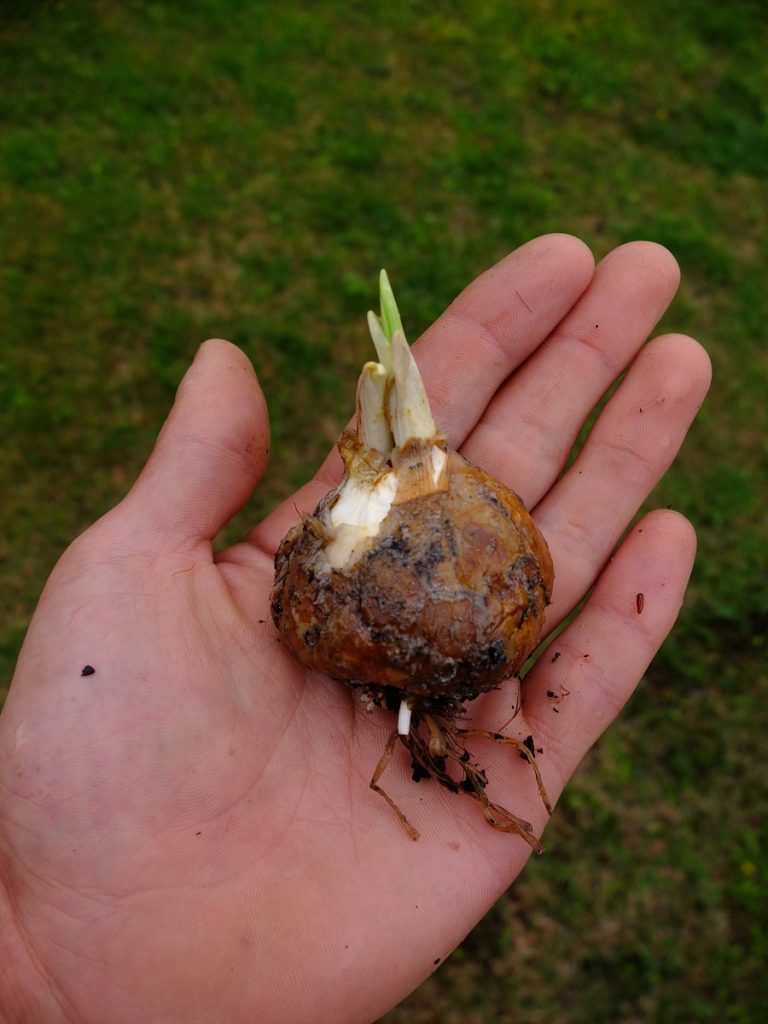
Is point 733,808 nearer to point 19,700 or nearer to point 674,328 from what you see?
point 674,328

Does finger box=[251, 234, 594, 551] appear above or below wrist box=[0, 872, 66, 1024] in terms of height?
above

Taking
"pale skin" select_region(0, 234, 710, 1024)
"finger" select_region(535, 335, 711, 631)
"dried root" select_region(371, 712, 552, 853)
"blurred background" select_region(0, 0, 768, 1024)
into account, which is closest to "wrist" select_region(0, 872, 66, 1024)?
Result: "pale skin" select_region(0, 234, 710, 1024)

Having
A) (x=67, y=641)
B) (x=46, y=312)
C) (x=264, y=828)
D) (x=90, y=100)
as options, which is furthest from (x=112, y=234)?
(x=264, y=828)

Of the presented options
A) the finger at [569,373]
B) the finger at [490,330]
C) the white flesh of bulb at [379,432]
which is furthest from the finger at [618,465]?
the white flesh of bulb at [379,432]

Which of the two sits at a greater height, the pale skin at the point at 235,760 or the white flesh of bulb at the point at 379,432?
the white flesh of bulb at the point at 379,432

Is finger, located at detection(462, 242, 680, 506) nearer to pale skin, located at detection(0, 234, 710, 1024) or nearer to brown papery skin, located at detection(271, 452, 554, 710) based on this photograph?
pale skin, located at detection(0, 234, 710, 1024)

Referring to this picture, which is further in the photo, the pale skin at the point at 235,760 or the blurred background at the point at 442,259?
the blurred background at the point at 442,259

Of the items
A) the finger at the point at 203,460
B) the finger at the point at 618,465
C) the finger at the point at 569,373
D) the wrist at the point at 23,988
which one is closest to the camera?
the wrist at the point at 23,988

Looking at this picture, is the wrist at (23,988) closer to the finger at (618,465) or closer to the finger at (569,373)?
the finger at (618,465)
